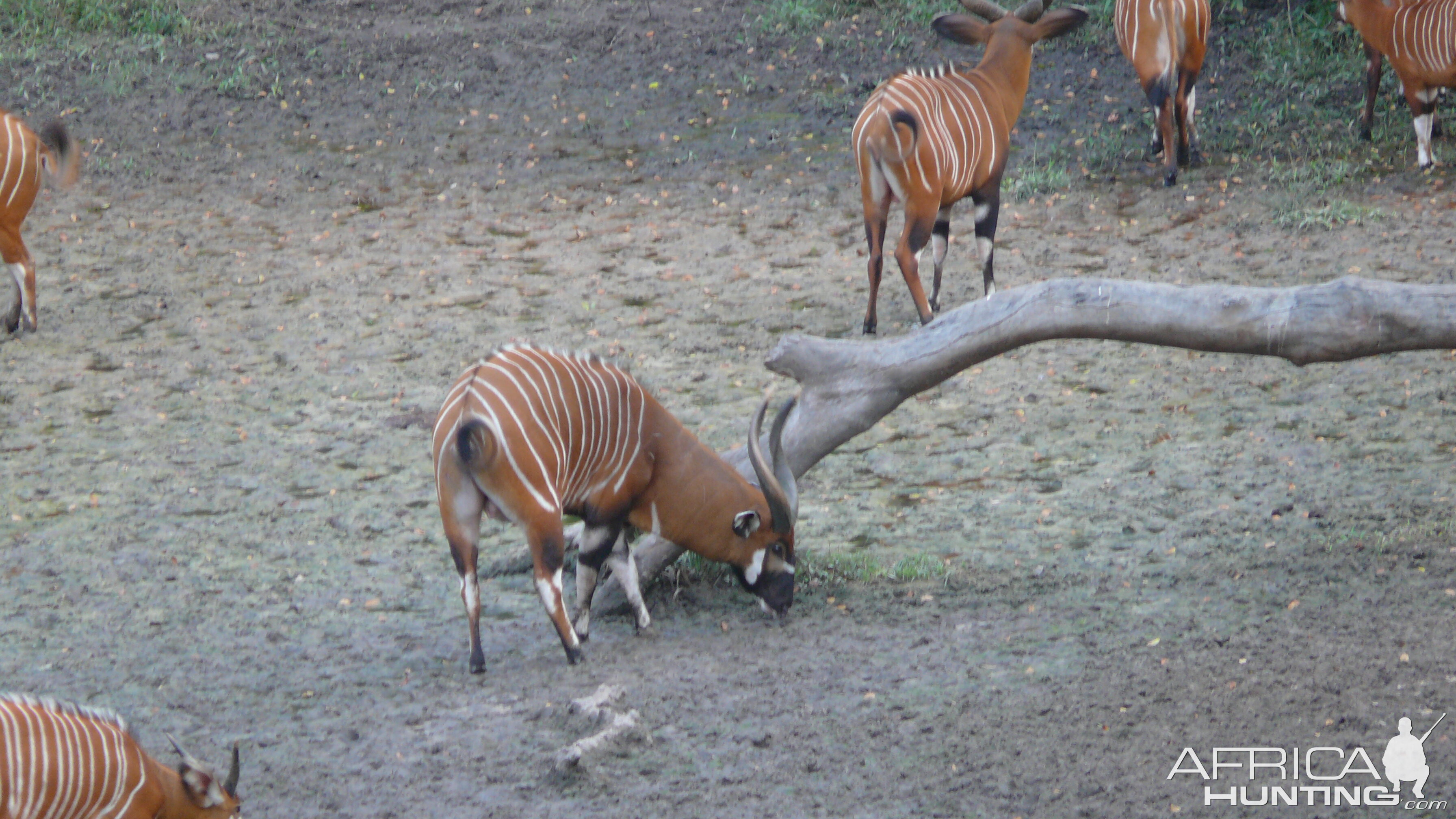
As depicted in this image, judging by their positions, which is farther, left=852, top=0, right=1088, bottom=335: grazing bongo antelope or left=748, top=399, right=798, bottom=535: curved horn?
left=852, top=0, right=1088, bottom=335: grazing bongo antelope

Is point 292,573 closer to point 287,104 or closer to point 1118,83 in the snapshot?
point 287,104

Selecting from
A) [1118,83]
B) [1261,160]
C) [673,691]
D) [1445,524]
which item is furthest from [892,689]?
[1118,83]

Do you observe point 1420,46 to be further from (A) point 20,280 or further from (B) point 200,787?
(B) point 200,787

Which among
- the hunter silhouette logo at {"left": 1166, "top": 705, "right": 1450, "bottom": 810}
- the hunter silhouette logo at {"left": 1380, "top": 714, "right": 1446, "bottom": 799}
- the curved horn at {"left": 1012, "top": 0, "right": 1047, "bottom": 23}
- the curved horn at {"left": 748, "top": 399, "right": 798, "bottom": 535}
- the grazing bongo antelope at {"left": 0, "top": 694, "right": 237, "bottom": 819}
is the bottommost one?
the hunter silhouette logo at {"left": 1166, "top": 705, "right": 1450, "bottom": 810}

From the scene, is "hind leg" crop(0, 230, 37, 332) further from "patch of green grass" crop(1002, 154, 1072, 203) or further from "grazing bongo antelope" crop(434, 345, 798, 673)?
"patch of green grass" crop(1002, 154, 1072, 203)

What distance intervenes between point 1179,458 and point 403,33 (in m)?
8.81

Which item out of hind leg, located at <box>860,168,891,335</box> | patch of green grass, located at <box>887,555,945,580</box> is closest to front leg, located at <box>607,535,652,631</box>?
patch of green grass, located at <box>887,555,945,580</box>

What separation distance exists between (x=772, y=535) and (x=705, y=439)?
1639 mm

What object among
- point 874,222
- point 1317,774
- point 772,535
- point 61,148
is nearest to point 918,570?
point 772,535

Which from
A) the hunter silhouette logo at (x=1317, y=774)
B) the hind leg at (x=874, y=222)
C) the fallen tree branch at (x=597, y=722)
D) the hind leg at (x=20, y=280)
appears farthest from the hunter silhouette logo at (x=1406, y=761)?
the hind leg at (x=20, y=280)

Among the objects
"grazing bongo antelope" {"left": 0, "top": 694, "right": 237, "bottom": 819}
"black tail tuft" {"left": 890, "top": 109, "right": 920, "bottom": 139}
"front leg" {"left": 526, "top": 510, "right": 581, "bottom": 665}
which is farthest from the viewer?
"black tail tuft" {"left": 890, "top": 109, "right": 920, "bottom": 139}

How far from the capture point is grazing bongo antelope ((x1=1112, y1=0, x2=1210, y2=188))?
9.52 m

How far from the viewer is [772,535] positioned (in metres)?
5.04

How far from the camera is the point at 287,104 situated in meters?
11.8
